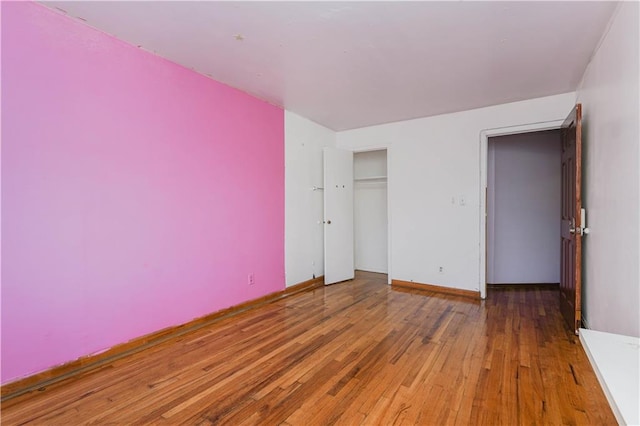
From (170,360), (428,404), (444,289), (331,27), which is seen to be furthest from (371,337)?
(331,27)

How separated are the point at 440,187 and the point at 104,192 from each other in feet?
12.9

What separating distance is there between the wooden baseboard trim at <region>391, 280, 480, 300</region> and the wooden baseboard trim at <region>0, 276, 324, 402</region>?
2.21 m

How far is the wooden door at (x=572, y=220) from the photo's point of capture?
2.66 m

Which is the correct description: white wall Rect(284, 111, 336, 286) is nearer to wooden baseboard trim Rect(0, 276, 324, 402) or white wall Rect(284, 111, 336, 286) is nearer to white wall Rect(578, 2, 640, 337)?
wooden baseboard trim Rect(0, 276, 324, 402)

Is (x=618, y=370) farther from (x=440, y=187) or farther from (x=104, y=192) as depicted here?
(x=440, y=187)

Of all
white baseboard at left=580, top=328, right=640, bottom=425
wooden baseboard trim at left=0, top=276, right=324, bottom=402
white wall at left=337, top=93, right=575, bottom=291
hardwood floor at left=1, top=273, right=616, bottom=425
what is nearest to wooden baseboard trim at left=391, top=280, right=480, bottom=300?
white wall at left=337, top=93, right=575, bottom=291

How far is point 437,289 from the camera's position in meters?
4.24

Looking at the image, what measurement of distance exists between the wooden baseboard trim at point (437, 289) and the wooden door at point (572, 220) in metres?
0.94

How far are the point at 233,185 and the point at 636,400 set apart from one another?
3247 mm

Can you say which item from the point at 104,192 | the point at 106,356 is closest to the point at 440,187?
the point at 104,192

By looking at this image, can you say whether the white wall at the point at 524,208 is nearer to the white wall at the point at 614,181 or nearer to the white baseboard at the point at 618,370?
the white wall at the point at 614,181

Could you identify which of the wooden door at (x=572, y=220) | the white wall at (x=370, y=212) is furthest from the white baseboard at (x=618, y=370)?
the white wall at (x=370, y=212)

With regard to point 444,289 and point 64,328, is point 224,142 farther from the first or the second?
point 444,289

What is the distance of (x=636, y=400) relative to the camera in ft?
2.56
